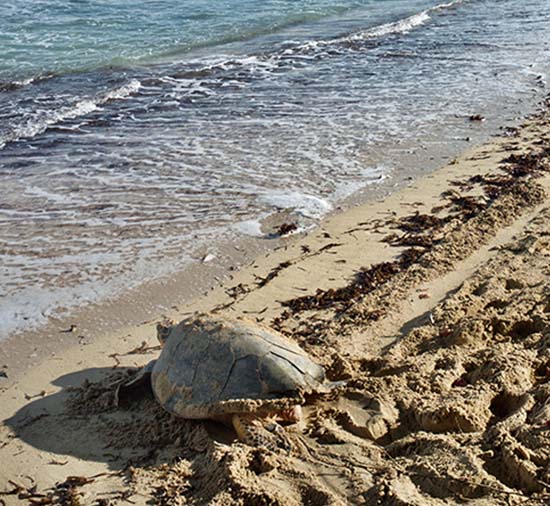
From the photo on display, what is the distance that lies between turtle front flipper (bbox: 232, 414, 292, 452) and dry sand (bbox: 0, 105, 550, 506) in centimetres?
7

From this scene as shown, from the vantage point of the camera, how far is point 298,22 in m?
19.9

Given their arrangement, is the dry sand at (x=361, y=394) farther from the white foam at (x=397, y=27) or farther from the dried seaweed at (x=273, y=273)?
the white foam at (x=397, y=27)

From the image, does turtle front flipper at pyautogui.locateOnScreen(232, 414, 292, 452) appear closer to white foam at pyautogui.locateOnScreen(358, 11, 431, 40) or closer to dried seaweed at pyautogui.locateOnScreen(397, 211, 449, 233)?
dried seaweed at pyautogui.locateOnScreen(397, 211, 449, 233)

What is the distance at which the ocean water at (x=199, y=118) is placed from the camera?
661 centimetres

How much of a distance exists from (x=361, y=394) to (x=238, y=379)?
76cm

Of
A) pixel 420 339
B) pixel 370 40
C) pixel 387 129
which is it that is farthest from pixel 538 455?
pixel 370 40

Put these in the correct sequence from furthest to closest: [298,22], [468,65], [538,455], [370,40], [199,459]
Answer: [298,22]
[370,40]
[468,65]
[199,459]
[538,455]

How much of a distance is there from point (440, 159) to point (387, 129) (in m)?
1.36

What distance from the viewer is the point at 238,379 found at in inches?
156

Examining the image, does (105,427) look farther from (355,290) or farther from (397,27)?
(397,27)

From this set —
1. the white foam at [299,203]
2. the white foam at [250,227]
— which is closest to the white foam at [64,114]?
the white foam at [299,203]

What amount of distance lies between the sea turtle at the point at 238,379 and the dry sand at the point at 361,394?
0.13m

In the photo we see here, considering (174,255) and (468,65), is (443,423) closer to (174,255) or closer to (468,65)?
(174,255)

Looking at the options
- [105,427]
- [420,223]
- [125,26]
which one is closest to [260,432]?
[105,427]
